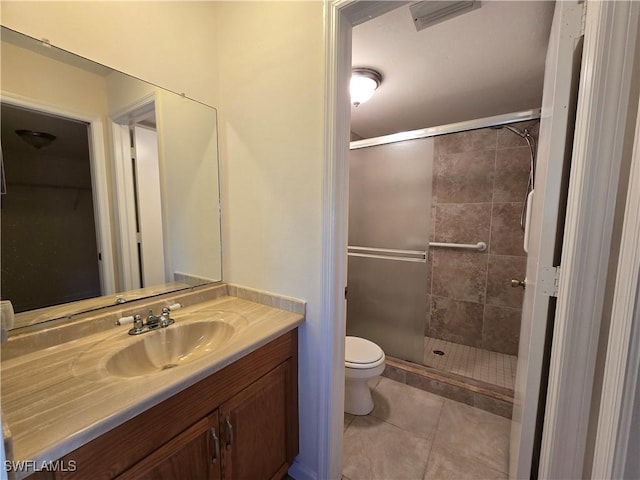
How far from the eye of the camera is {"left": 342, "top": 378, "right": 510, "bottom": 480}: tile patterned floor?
52.2 inches

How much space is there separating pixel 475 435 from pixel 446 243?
1518mm

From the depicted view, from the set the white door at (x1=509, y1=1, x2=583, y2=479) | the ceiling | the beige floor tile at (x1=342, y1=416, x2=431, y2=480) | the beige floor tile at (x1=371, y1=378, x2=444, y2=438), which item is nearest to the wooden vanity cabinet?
the beige floor tile at (x1=342, y1=416, x2=431, y2=480)

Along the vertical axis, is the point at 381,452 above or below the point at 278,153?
below

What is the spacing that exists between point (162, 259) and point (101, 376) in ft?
2.05

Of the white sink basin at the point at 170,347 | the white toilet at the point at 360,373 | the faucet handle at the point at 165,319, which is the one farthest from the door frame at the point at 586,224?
the faucet handle at the point at 165,319

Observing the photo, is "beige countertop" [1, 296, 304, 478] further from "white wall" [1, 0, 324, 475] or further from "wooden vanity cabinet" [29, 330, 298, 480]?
"white wall" [1, 0, 324, 475]

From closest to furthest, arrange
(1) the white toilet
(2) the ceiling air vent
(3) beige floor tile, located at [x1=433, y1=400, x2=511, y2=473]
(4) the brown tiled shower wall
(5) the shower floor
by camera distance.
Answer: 1. (2) the ceiling air vent
2. (3) beige floor tile, located at [x1=433, y1=400, x2=511, y2=473]
3. (1) the white toilet
4. (5) the shower floor
5. (4) the brown tiled shower wall

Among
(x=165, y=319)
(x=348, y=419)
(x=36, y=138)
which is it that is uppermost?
(x=36, y=138)

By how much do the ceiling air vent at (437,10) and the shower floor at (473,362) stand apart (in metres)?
2.25

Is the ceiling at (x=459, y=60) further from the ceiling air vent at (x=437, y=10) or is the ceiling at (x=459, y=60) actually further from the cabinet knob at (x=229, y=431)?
the cabinet knob at (x=229, y=431)

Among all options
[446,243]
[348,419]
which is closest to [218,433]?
[348,419]

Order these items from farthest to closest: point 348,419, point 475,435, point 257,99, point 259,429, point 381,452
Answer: point 348,419, point 475,435, point 381,452, point 257,99, point 259,429

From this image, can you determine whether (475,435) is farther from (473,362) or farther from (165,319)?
(165,319)

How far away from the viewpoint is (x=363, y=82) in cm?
171
